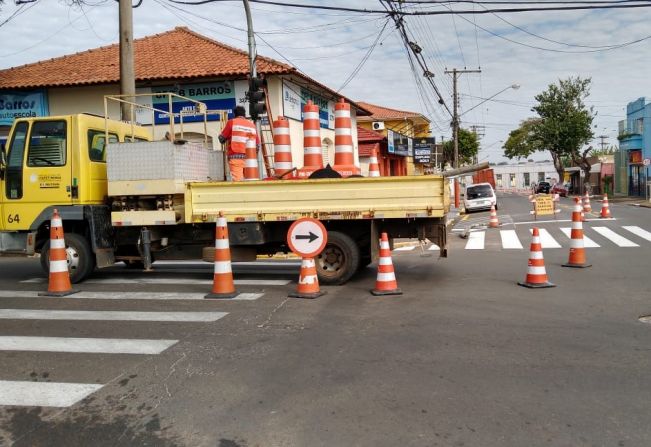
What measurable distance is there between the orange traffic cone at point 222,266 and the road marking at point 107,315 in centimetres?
97

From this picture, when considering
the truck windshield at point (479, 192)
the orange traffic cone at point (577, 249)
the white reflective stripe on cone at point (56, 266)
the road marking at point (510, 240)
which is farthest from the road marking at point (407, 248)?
the truck windshield at point (479, 192)

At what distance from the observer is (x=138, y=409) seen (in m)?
4.04

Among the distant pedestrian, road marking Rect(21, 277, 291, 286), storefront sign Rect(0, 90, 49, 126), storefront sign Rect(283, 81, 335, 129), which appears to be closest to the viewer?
road marking Rect(21, 277, 291, 286)

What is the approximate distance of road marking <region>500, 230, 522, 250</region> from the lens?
13.7m

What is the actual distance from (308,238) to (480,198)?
2397cm

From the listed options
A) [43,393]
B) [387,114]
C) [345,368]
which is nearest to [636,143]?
[387,114]

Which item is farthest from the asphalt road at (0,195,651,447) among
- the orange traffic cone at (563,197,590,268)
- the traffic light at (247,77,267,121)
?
the traffic light at (247,77,267,121)

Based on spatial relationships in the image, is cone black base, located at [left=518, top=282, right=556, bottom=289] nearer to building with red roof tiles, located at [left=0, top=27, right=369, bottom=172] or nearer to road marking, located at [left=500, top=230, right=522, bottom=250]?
road marking, located at [left=500, top=230, right=522, bottom=250]

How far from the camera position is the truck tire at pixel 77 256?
881 cm

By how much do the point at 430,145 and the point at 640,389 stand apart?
3570cm

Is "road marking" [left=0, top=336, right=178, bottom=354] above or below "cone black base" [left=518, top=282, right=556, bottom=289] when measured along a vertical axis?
below

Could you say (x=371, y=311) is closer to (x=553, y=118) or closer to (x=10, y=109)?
(x=10, y=109)

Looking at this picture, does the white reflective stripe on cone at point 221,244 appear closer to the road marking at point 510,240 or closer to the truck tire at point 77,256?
the truck tire at point 77,256

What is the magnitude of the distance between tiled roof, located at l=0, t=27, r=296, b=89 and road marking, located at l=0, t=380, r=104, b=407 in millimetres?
14671
